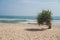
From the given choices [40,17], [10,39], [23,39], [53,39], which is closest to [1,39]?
[10,39]

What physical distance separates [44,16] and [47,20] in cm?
67

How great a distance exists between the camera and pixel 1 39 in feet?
45.4

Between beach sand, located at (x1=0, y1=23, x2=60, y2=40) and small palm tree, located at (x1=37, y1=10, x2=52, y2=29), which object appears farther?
small palm tree, located at (x1=37, y1=10, x2=52, y2=29)

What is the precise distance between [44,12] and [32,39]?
Answer: 32.3 ft

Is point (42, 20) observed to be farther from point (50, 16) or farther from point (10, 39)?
point (10, 39)

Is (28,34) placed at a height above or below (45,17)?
below

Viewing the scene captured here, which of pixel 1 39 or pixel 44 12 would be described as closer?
pixel 1 39

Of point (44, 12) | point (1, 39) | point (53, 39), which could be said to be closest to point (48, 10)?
point (44, 12)

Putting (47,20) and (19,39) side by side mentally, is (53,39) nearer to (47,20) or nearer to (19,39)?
(19,39)

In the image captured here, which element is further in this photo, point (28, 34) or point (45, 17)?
point (45, 17)

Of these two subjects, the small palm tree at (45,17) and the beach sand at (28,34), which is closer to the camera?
the beach sand at (28,34)

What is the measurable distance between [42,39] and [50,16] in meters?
9.57

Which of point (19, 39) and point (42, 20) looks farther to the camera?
point (42, 20)

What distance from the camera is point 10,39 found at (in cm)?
1396
